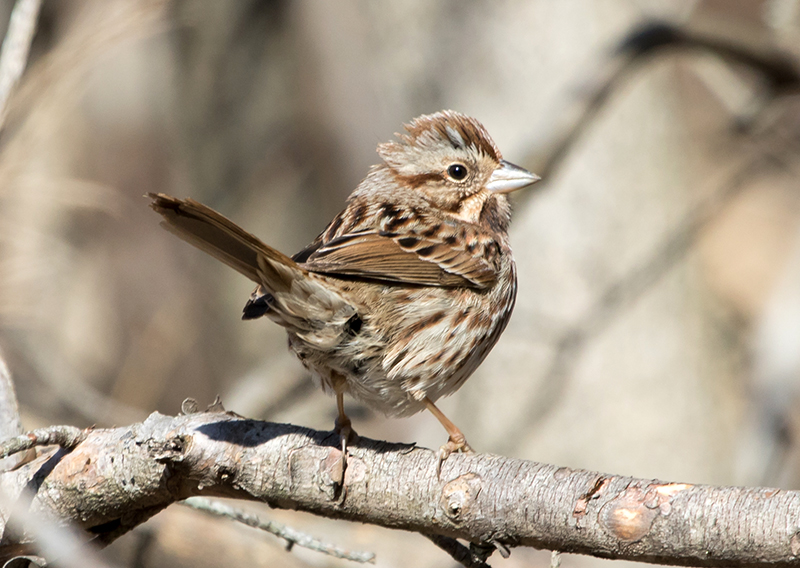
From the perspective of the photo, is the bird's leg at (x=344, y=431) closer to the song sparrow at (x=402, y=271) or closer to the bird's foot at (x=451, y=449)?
the song sparrow at (x=402, y=271)

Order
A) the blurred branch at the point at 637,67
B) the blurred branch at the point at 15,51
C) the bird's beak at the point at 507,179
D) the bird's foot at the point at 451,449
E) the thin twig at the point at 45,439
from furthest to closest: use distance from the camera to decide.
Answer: the blurred branch at the point at 637,67, the bird's beak at the point at 507,179, the blurred branch at the point at 15,51, the bird's foot at the point at 451,449, the thin twig at the point at 45,439

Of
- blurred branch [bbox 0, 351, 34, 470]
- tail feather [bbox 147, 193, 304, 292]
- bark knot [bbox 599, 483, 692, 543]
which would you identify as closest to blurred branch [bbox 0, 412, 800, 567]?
bark knot [bbox 599, 483, 692, 543]

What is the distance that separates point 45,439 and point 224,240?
0.66 metres

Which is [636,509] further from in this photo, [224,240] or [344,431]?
[224,240]

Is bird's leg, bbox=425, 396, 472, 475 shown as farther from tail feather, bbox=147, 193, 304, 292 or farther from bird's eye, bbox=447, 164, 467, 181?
bird's eye, bbox=447, 164, 467, 181

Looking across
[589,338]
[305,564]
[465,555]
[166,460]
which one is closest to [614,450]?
[589,338]

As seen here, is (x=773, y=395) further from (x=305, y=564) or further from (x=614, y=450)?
(x=305, y=564)

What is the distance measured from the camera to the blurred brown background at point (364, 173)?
4219mm

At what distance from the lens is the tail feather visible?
81.8 inches

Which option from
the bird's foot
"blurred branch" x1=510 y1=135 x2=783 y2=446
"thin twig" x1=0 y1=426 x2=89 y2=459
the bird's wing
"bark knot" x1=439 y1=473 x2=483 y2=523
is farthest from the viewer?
"blurred branch" x1=510 y1=135 x2=783 y2=446

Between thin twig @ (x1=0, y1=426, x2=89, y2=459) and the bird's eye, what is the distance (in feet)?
5.42

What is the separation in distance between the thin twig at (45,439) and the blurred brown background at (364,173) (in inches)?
40.4

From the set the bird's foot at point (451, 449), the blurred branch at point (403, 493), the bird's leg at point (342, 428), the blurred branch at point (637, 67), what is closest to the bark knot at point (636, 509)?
the blurred branch at point (403, 493)

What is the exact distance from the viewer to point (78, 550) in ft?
4.72
